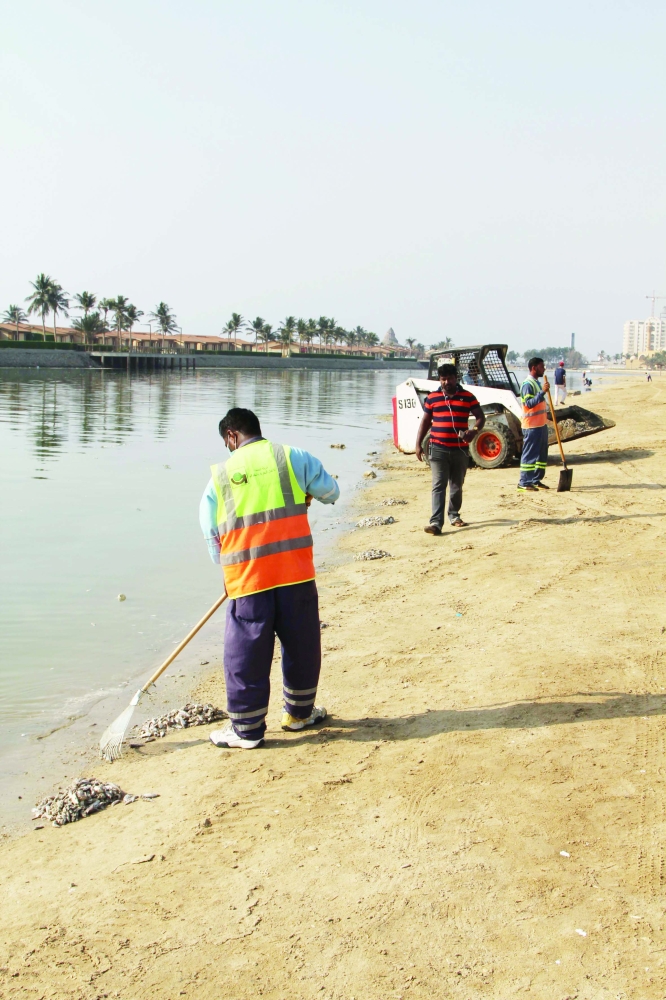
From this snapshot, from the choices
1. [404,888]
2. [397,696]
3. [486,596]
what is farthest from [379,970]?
[486,596]

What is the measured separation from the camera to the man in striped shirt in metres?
9.19

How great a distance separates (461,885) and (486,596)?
4.03m

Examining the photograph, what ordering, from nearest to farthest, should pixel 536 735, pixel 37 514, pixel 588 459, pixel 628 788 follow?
pixel 628 788
pixel 536 735
pixel 37 514
pixel 588 459

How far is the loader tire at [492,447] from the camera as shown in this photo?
14.2m

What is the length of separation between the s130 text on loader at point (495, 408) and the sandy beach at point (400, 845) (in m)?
8.19

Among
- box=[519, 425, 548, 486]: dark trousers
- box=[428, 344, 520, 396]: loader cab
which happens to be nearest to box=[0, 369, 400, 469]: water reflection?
box=[428, 344, 520, 396]: loader cab

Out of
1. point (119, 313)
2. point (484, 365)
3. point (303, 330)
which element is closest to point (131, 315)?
point (119, 313)

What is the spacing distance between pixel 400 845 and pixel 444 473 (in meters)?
6.54

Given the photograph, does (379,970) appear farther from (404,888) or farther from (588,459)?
(588,459)

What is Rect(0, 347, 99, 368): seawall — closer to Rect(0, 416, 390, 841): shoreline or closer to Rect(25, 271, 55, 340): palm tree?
Rect(25, 271, 55, 340): palm tree

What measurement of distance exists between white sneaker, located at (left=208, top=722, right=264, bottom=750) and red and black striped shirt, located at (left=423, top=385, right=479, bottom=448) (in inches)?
212

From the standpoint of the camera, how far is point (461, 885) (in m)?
3.00

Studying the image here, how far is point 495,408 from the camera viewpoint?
1417 centimetres

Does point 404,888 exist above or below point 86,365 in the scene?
below
